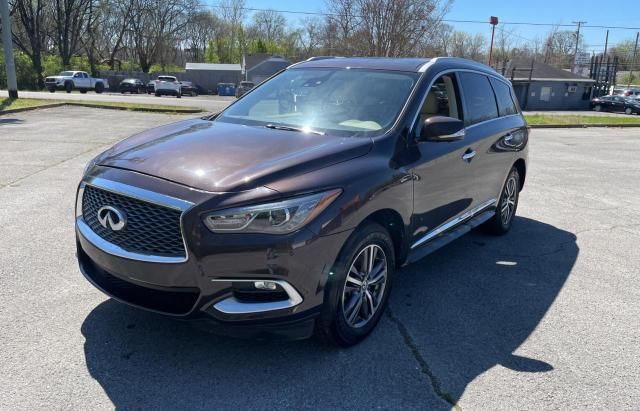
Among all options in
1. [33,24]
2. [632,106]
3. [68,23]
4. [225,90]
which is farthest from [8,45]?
[68,23]

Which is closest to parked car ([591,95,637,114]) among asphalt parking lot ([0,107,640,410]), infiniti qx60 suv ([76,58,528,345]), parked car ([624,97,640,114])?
parked car ([624,97,640,114])

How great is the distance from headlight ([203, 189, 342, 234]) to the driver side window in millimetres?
1637

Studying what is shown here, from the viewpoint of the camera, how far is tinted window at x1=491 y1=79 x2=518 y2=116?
5685 mm

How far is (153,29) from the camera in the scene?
75375 millimetres

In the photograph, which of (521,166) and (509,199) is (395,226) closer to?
(509,199)

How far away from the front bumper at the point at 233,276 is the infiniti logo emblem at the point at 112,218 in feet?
0.48

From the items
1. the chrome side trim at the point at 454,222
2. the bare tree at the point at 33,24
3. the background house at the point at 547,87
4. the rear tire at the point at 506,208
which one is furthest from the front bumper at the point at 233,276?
the bare tree at the point at 33,24

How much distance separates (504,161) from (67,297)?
4411mm

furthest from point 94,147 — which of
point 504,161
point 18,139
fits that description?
point 504,161

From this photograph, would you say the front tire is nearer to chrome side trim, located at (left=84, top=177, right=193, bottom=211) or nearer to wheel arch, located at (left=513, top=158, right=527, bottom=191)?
chrome side trim, located at (left=84, top=177, right=193, bottom=211)

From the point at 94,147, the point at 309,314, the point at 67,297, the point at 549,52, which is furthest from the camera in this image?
the point at 549,52

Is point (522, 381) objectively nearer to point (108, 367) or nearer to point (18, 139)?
point (108, 367)

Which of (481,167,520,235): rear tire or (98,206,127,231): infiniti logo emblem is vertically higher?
(98,206,127,231): infiniti logo emblem

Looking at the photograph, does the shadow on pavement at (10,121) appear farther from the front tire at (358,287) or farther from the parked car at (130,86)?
the parked car at (130,86)
